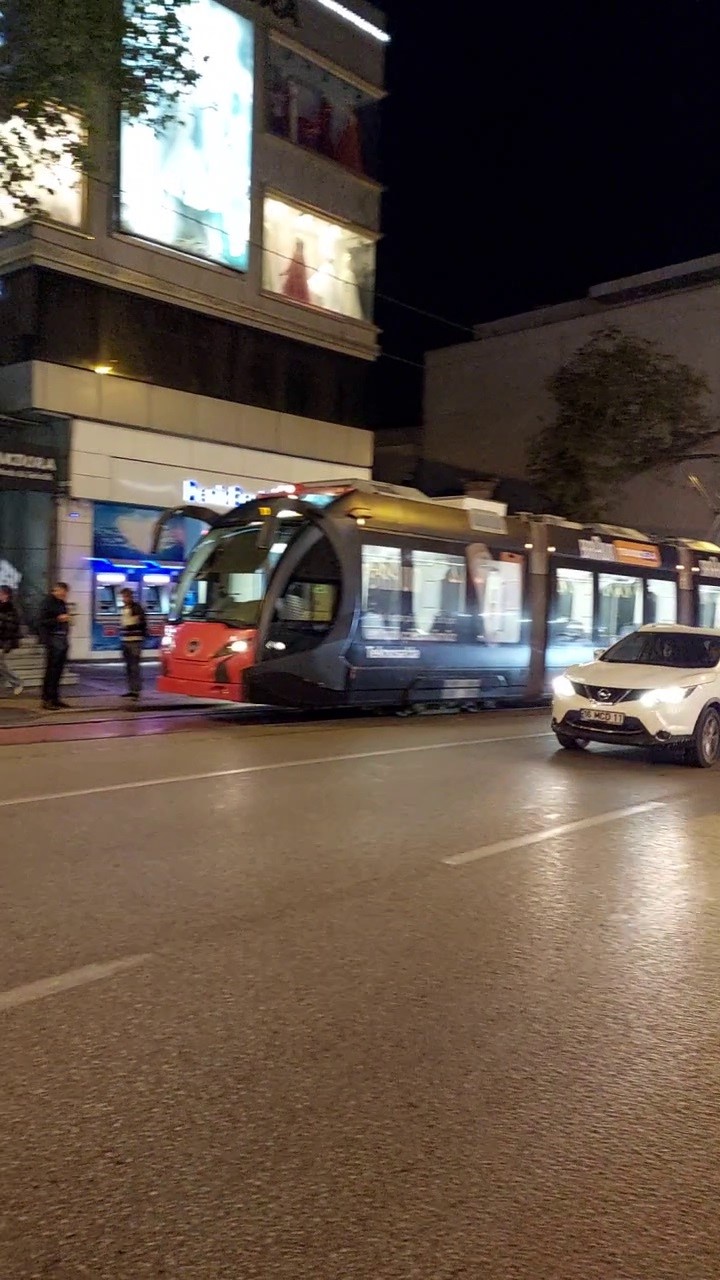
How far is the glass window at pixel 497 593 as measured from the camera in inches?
714

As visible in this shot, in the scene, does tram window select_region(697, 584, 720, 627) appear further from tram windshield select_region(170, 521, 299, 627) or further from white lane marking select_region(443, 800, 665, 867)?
white lane marking select_region(443, 800, 665, 867)

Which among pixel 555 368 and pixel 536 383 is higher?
pixel 555 368

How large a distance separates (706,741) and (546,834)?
15.5 feet

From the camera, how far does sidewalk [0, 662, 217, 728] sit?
15.7 m

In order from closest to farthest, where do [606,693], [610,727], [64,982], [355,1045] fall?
[355,1045], [64,982], [610,727], [606,693]

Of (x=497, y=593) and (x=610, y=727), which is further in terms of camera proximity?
(x=497, y=593)

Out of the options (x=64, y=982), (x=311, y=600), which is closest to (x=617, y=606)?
(x=311, y=600)

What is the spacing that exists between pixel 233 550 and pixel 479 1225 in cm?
1352

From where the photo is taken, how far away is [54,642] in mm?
16281

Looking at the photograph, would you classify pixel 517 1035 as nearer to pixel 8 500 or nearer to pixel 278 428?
pixel 8 500

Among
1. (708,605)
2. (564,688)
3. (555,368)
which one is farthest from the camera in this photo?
(555,368)

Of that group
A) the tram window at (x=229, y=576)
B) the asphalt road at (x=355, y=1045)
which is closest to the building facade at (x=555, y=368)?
the tram window at (x=229, y=576)

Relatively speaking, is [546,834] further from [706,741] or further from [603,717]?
[706,741]

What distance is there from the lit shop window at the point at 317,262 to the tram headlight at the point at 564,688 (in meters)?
16.1
